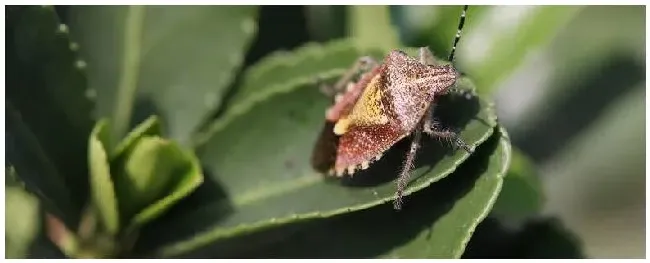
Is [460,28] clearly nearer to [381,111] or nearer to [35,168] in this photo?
[381,111]

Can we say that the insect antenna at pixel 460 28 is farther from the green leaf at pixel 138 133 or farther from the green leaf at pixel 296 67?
the green leaf at pixel 138 133

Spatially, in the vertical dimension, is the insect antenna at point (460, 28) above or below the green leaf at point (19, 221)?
above

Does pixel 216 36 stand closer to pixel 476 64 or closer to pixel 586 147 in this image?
pixel 476 64

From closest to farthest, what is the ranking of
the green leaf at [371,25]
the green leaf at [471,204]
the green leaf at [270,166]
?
the green leaf at [471,204], the green leaf at [270,166], the green leaf at [371,25]

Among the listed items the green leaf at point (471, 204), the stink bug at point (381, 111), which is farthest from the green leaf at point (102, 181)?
the green leaf at point (471, 204)

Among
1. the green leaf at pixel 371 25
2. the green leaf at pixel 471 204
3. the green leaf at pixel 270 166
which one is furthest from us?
the green leaf at pixel 371 25

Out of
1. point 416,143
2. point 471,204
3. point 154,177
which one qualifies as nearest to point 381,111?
point 416,143

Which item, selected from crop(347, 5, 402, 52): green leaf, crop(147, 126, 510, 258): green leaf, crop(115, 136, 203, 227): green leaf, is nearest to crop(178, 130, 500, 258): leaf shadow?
crop(147, 126, 510, 258): green leaf

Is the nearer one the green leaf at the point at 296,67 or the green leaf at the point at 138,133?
the green leaf at the point at 138,133
